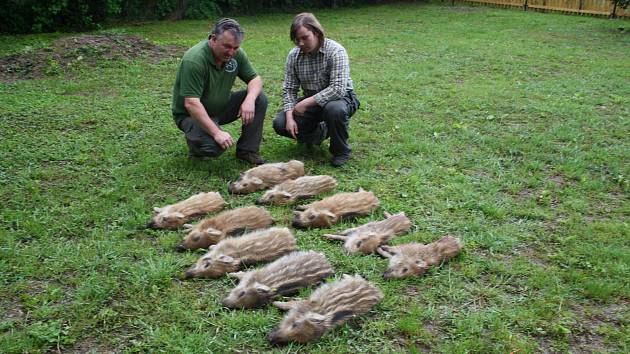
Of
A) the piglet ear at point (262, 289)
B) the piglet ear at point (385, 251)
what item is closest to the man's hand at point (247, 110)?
the piglet ear at point (385, 251)

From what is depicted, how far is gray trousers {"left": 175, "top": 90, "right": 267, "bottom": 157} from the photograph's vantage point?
5.77m

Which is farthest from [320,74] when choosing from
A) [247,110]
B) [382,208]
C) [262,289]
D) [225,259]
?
[262,289]

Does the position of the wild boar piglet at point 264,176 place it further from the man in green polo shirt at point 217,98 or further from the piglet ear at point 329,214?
the piglet ear at point 329,214

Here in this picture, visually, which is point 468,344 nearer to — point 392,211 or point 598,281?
point 598,281

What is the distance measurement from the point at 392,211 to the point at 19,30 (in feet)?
42.2

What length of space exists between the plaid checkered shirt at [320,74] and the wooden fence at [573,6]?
18.1 metres

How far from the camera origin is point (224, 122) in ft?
20.8

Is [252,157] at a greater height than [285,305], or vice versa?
[252,157]

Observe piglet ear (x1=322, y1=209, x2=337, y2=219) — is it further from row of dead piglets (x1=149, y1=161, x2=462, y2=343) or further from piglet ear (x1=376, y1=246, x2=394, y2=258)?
piglet ear (x1=376, y1=246, x2=394, y2=258)

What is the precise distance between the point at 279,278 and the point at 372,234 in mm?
970

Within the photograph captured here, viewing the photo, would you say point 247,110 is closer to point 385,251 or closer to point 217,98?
point 217,98

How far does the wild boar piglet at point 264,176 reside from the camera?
540 centimetres

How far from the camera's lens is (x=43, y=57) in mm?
10109

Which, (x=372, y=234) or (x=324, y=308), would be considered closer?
(x=324, y=308)
